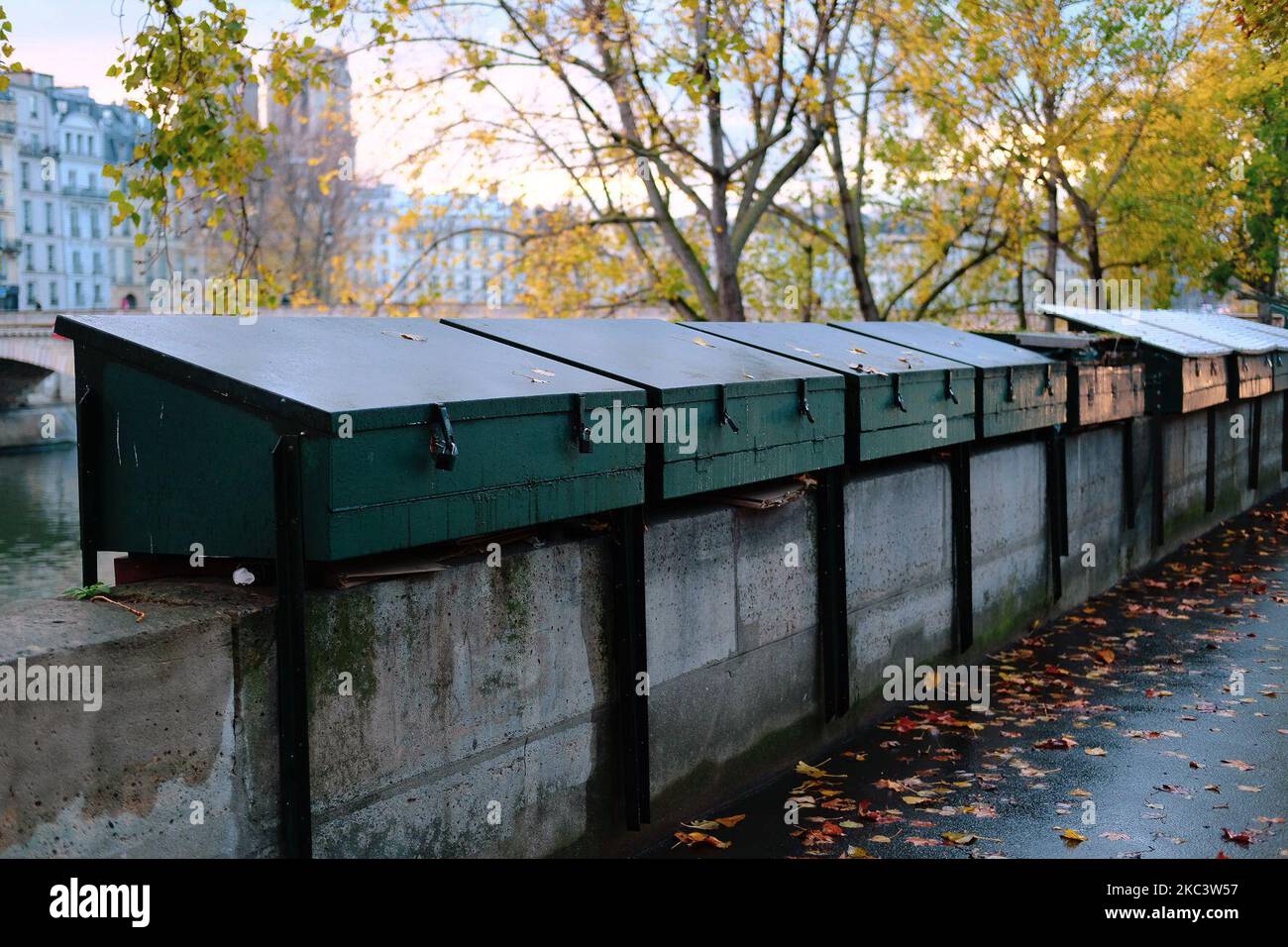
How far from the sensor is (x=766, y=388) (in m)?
6.87

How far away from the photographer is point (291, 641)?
430 centimetres

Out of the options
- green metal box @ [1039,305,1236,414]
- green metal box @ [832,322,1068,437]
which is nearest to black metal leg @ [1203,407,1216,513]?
green metal box @ [1039,305,1236,414]

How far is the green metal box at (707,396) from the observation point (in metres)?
6.15

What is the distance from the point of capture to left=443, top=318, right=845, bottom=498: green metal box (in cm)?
615

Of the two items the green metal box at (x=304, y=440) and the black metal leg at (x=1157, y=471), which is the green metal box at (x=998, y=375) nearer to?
the black metal leg at (x=1157, y=471)

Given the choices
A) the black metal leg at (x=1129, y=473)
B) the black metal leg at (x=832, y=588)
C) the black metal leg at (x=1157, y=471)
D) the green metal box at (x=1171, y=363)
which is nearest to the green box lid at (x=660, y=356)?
the black metal leg at (x=832, y=588)

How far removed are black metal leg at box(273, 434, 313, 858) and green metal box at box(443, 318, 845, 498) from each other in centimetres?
202

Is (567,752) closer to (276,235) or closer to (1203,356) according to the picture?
(1203,356)

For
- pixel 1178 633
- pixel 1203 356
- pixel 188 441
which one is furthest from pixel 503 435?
pixel 1203 356

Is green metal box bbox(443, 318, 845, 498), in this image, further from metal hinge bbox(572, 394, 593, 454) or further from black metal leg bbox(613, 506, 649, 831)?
metal hinge bbox(572, 394, 593, 454)

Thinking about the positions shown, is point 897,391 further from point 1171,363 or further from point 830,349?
point 1171,363

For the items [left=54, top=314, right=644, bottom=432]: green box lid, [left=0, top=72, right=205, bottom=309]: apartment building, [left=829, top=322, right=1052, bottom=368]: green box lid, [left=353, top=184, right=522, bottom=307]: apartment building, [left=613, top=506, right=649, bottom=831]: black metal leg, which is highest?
[left=0, top=72, right=205, bottom=309]: apartment building

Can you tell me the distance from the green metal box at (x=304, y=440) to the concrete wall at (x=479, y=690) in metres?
0.27

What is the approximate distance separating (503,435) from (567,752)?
1.42 m
